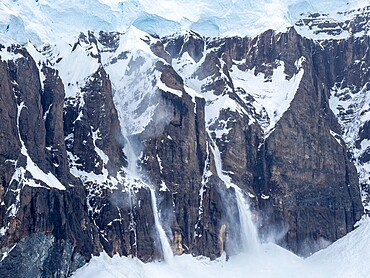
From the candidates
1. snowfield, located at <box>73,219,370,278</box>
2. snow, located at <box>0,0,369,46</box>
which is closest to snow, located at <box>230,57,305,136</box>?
snow, located at <box>0,0,369,46</box>

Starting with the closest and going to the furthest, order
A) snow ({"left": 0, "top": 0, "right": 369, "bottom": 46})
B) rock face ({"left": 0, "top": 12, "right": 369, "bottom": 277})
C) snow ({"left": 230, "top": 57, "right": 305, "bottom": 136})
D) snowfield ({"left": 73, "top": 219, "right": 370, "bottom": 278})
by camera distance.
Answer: rock face ({"left": 0, "top": 12, "right": 369, "bottom": 277}) → snowfield ({"left": 73, "top": 219, "right": 370, "bottom": 278}) → snow ({"left": 0, "top": 0, "right": 369, "bottom": 46}) → snow ({"left": 230, "top": 57, "right": 305, "bottom": 136})

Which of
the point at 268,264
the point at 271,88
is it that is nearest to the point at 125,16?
the point at 271,88

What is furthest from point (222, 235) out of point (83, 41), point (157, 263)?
point (83, 41)

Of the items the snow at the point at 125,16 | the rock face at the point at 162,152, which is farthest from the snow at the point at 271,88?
the snow at the point at 125,16

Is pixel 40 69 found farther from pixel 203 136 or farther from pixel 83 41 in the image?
pixel 203 136

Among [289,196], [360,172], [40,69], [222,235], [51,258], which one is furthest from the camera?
[360,172]

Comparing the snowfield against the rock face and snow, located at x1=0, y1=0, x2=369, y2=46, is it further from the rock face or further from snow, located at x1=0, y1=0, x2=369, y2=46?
snow, located at x1=0, y1=0, x2=369, y2=46
